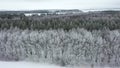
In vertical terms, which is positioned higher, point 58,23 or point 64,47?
point 58,23

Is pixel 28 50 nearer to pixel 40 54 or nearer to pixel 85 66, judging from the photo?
pixel 40 54

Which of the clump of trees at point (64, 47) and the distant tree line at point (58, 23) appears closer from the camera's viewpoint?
the clump of trees at point (64, 47)

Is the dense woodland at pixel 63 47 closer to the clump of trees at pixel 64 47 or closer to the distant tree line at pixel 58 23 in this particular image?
the clump of trees at pixel 64 47

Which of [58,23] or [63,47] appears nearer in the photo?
[63,47]

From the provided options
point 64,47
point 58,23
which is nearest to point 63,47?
point 64,47


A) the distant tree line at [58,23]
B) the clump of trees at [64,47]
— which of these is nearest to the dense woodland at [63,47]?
the clump of trees at [64,47]

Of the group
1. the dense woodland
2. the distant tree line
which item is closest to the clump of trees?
the dense woodland

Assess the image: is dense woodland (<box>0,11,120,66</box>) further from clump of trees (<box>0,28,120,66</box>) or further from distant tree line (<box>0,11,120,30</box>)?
distant tree line (<box>0,11,120,30</box>)

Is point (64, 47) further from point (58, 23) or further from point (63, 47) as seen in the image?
point (58, 23)
